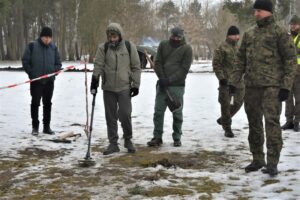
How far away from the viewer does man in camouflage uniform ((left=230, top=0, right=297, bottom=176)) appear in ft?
17.7

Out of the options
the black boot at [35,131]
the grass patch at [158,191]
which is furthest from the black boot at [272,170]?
the black boot at [35,131]

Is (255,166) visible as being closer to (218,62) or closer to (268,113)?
(268,113)

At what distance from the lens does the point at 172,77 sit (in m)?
7.50

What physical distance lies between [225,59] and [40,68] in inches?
127

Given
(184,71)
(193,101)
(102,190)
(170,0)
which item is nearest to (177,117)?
(184,71)

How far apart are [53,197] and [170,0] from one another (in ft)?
296

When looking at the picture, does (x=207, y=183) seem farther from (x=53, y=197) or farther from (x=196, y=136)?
(x=196, y=136)

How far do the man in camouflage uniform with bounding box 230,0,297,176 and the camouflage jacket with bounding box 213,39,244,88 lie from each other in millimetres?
2630

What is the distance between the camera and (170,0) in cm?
9269

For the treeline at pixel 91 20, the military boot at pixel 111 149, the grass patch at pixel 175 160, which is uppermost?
the treeline at pixel 91 20

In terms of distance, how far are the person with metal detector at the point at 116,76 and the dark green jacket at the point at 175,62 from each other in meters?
0.70

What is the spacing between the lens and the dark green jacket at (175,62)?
7.54 meters

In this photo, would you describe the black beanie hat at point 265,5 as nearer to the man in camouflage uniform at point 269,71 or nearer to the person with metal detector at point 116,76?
the man in camouflage uniform at point 269,71

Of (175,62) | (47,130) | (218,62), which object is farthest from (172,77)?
(47,130)
